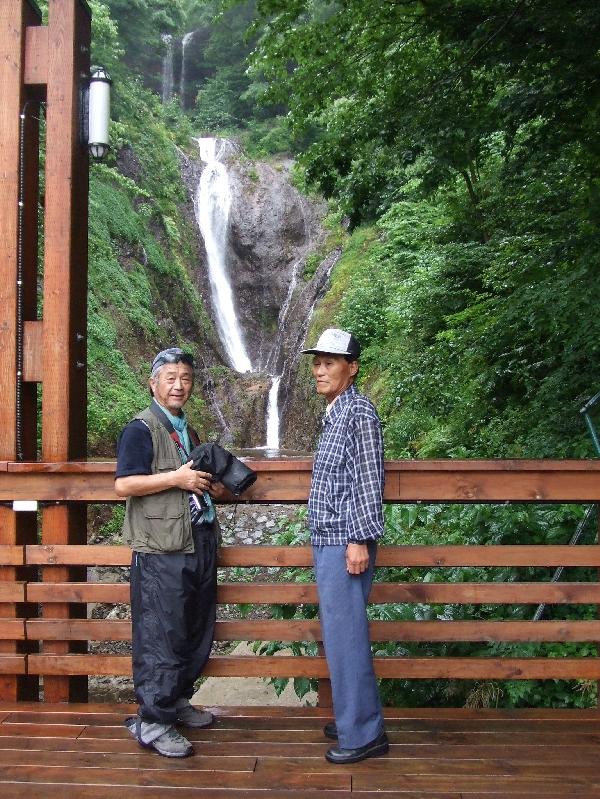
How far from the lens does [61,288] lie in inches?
149

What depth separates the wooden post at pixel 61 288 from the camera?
3.75 meters

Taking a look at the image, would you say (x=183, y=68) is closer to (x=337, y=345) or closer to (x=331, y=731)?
(x=337, y=345)

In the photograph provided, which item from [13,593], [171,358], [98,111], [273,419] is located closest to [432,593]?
[171,358]

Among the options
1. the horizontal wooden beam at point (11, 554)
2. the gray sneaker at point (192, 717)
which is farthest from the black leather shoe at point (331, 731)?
the horizontal wooden beam at point (11, 554)

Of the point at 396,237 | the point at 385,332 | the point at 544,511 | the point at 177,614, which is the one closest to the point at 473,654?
the point at 544,511

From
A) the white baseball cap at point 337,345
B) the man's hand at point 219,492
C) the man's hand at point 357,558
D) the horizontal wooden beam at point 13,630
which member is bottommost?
the horizontal wooden beam at point 13,630

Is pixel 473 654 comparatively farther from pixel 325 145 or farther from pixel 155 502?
pixel 325 145

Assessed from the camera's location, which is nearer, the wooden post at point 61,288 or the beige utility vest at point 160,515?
the beige utility vest at point 160,515

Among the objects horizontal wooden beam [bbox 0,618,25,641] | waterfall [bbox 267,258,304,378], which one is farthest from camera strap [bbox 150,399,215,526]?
waterfall [bbox 267,258,304,378]

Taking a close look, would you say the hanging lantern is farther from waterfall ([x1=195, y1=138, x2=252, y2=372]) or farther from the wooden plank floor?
waterfall ([x1=195, y1=138, x2=252, y2=372])

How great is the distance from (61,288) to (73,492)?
3.23ft

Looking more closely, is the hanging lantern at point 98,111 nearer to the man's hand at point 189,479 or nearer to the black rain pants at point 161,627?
the man's hand at point 189,479

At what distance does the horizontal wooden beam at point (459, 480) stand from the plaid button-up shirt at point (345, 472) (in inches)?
A: 16.4

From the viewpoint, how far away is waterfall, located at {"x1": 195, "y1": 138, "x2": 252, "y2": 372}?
77.9 feet
